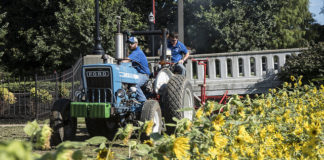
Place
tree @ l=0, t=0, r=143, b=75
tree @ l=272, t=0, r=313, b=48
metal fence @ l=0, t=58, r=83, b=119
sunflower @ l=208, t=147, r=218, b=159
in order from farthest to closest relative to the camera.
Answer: tree @ l=272, t=0, r=313, b=48 → tree @ l=0, t=0, r=143, b=75 → metal fence @ l=0, t=58, r=83, b=119 → sunflower @ l=208, t=147, r=218, b=159

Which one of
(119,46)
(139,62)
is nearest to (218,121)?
(119,46)

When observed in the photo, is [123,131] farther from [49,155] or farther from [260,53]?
[260,53]

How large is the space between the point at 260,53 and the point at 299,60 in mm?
1755

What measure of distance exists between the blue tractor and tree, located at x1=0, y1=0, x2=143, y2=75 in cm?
1618

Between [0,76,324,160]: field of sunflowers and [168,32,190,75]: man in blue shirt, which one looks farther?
[168,32,190,75]: man in blue shirt

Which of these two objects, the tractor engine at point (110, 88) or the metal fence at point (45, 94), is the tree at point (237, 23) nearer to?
the metal fence at point (45, 94)

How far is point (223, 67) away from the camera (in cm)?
1286

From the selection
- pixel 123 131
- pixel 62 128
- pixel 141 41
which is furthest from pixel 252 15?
pixel 123 131

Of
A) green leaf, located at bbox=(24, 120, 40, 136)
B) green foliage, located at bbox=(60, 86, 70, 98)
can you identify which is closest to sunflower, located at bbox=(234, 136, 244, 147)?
green leaf, located at bbox=(24, 120, 40, 136)

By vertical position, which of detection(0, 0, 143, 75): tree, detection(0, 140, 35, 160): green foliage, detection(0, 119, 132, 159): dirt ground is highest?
detection(0, 0, 143, 75): tree

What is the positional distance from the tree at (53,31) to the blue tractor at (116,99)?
16176mm

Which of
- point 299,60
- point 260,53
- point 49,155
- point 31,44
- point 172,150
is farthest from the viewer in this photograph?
point 31,44

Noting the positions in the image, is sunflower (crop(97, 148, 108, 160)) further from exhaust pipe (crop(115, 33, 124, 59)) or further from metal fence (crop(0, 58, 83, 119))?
metal fence (crop(0, 58, 83, 119))

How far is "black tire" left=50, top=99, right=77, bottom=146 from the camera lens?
15.9 feet
